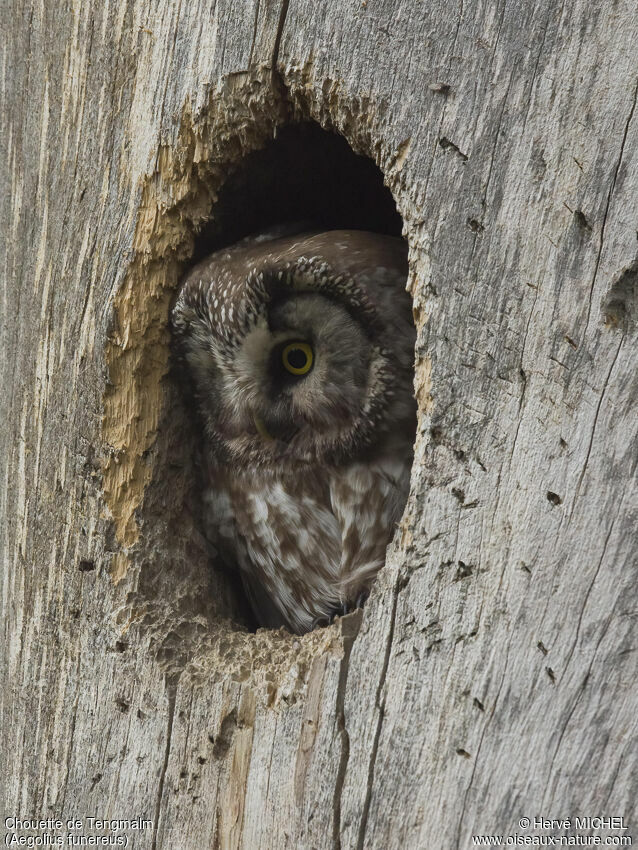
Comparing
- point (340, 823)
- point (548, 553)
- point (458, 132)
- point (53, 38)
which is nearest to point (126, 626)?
point (340, 823)

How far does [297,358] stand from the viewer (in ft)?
7.99

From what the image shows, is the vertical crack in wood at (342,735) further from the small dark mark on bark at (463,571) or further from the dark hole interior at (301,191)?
the dark hole interior at (301,191)

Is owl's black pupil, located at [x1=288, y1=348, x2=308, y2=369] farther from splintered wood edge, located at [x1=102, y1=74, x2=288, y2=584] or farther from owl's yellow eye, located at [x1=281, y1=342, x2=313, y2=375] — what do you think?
splintered wood edge, located at [x1=102, y1=74, x2=288, y2=584]

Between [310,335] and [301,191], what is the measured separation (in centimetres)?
71

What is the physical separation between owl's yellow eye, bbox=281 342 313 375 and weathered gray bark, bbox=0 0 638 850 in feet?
1.17

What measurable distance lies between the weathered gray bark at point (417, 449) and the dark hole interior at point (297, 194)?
198mm

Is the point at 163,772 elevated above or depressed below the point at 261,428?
below

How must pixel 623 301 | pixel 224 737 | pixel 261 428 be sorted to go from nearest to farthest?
pixel 623 301 < pixel 224 737 < pixel 261 428

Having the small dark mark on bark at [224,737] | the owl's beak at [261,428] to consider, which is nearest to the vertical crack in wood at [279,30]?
the owl's beak at [261,428]

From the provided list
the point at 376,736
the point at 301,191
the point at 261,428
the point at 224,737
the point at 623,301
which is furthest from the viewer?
the point at 301,191

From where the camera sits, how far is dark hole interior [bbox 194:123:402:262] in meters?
2.47

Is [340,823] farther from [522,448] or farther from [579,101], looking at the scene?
[579,101]

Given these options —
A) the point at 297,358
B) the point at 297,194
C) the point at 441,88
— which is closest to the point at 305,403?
the point at 297,358

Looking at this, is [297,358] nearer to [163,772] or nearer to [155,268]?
[155,268]
